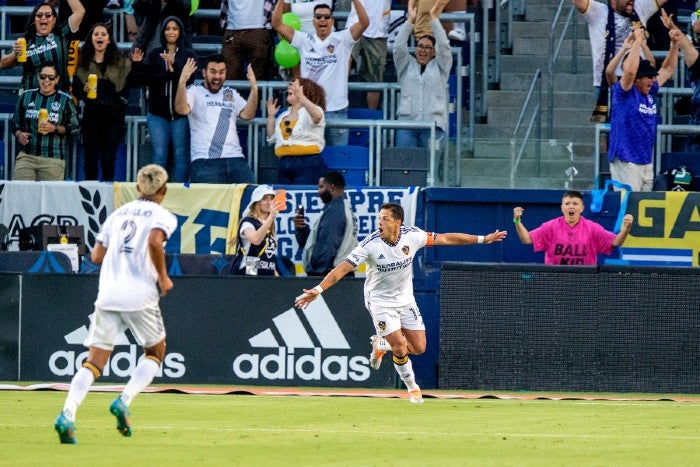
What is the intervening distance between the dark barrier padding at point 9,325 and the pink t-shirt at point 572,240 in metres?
6.25

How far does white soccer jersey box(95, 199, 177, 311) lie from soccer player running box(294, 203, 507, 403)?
14.2 feet

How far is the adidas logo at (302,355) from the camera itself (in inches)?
639

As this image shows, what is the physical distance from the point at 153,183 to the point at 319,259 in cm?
695

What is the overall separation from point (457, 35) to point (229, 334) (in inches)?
231

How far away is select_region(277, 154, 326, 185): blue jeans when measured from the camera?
17672 mm

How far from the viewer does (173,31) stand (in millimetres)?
17953

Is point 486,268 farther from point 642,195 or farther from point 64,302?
point 64,302

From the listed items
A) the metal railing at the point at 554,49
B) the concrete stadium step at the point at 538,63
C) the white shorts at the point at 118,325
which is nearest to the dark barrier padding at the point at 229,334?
the metal railing at the point at 554,49

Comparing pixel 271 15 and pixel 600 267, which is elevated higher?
pixel 271 15

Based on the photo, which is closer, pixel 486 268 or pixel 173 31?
pixel 486 268

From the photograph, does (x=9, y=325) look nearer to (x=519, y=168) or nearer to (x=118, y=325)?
(x=519, y=168)

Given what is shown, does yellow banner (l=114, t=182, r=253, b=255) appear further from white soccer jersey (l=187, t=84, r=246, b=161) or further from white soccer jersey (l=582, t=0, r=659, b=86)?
white soccer jersey (l=582, t=0, r=659, b=86)

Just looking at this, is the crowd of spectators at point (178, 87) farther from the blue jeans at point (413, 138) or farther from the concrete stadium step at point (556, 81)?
the concrete stadium step at point (556, 81)

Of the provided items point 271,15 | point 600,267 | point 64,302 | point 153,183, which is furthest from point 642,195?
point 153,183
